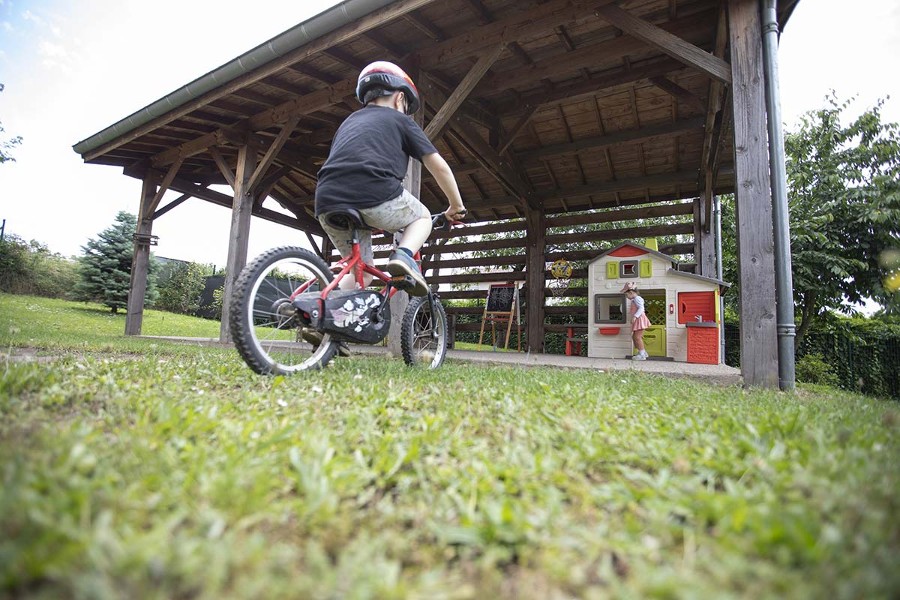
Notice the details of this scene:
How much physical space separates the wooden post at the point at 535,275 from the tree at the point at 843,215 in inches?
216

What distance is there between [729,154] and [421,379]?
613 centimetres

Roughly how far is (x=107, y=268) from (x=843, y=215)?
18.1 metres

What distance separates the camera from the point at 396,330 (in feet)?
12.8

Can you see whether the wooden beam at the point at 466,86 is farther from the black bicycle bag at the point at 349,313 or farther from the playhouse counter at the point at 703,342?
the playhouse counter at the point at 703,342

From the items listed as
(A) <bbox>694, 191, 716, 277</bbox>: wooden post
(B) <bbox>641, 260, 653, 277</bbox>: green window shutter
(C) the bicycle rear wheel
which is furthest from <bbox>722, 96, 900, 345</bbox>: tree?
(C) the bicycle rear wheel

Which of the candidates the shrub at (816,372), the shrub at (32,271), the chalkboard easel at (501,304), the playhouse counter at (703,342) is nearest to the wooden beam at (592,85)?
the playhouse counter at (703,342)

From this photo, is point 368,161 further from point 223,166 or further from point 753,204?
point 223,166

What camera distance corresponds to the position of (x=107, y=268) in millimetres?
11266

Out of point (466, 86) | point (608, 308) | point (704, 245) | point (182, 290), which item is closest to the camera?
point (466, 86)

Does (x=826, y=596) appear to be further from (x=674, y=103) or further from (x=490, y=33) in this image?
(x=674, y=103)

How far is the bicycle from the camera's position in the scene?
79.4 inches

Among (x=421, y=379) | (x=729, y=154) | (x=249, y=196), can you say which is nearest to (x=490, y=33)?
(x=421, y=379)

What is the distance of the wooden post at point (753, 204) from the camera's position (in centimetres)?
267

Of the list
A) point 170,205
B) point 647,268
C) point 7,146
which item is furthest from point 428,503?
point 7,146
